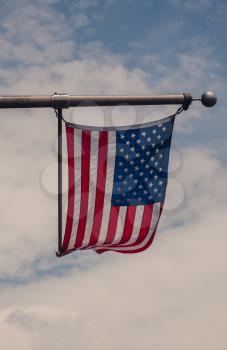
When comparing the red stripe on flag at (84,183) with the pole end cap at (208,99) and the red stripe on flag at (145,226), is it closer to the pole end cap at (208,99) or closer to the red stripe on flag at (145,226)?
the red stripe on flag at (145,226)

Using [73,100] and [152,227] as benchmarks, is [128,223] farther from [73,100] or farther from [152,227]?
[73,100]

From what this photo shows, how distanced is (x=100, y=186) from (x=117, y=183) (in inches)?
15.3

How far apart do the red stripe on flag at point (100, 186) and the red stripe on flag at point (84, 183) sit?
0.23 meters

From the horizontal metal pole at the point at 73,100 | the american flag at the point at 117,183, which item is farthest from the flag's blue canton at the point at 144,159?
the horizontal metal pole at the point at 73,100

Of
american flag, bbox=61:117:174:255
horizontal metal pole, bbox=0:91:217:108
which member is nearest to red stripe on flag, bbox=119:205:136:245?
american flag, bbox=61:117:174:255

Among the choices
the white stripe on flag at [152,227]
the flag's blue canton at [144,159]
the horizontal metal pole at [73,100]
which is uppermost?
the horizontal metal pole at [73,100]

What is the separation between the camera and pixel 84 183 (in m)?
9.04

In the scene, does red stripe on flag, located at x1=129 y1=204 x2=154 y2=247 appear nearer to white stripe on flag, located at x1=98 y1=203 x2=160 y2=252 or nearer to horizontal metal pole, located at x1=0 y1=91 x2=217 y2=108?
white stripe on flag, located at x1=98 y1=203 x2=160 y2=252

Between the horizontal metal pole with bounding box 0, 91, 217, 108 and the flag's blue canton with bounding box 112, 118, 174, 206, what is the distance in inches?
65.6

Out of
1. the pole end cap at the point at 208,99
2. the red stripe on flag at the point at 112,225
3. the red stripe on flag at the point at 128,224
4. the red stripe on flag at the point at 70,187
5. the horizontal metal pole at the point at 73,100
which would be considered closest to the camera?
the horizontal metal pole at the point at 73,100

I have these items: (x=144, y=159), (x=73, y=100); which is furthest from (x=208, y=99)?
(x=73, y=100)

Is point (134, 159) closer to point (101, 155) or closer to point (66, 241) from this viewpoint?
point (101, 155)

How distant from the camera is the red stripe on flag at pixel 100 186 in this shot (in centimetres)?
896

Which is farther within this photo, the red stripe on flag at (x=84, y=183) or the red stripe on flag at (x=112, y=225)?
the red stripe on flag at (x=112, y=225)
